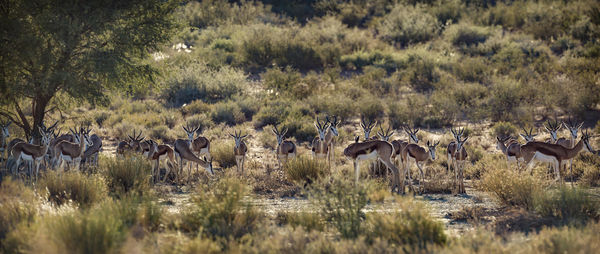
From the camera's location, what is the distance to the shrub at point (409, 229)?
26.8ft

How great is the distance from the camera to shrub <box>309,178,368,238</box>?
875cm

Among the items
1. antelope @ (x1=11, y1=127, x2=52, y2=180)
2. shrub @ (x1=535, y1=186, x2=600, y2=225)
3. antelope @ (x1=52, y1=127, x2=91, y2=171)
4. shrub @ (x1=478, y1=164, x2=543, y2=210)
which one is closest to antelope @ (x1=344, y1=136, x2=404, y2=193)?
shrub @ (x1=478, y1=164, x2=543, y2=210)

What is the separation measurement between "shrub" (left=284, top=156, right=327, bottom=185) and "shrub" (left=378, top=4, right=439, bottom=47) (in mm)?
21166

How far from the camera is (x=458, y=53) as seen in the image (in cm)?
3144

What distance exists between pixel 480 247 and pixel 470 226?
2.71 m

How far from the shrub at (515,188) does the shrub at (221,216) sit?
16.8 ft

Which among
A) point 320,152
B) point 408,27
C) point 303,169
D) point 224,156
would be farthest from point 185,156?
point 408,27

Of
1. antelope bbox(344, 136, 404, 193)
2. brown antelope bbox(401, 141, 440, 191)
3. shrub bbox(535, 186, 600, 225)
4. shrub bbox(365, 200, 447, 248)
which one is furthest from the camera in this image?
brown antelope bbox(401, 141, 440, 191)

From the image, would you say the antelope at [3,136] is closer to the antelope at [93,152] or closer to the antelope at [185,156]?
the antelope at [93,152]

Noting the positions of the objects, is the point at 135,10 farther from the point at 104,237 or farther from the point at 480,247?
the point at 480,247

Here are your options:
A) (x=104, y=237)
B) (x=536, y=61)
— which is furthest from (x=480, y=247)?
(x=536, y=61)

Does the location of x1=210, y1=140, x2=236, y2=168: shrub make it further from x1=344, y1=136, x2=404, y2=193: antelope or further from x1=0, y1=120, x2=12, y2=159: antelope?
x1=0, y1=120, x2=12, y2=159: antelope

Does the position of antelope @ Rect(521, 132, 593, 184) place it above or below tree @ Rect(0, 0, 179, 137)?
below

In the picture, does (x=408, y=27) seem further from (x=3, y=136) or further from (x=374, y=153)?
(x=3, y=136)
